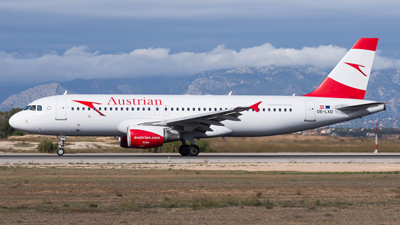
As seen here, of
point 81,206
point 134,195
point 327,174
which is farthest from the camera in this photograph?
point 327,174

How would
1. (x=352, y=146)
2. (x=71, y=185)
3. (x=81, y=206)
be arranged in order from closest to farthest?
(x=81, y=206)
(x=71, y=185)
(x=352, y=146)

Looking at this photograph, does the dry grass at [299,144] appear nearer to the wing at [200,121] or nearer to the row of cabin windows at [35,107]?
the wing at [200,121]

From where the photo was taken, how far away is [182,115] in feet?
98.0

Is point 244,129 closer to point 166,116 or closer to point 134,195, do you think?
point 166,116

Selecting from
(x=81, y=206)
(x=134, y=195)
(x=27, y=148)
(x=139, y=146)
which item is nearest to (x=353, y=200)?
(x=134, y=195)

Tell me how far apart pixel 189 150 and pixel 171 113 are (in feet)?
7.95

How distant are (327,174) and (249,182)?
180 inches

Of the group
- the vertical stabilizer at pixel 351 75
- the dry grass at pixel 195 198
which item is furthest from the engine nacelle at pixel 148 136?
the vertical stabilizer at pixel 351 75

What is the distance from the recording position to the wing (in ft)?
90.9

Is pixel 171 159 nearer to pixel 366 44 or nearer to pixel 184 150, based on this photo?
pixel 184 150

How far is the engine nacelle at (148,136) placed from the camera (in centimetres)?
2739

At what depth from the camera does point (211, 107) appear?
3028 centimetres

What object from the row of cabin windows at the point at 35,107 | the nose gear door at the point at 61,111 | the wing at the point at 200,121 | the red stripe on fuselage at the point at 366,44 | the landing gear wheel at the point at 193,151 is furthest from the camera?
the red stripe on fuselage at the point at 366,44

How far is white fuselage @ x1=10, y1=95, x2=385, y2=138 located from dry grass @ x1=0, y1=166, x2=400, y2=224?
987 cm
